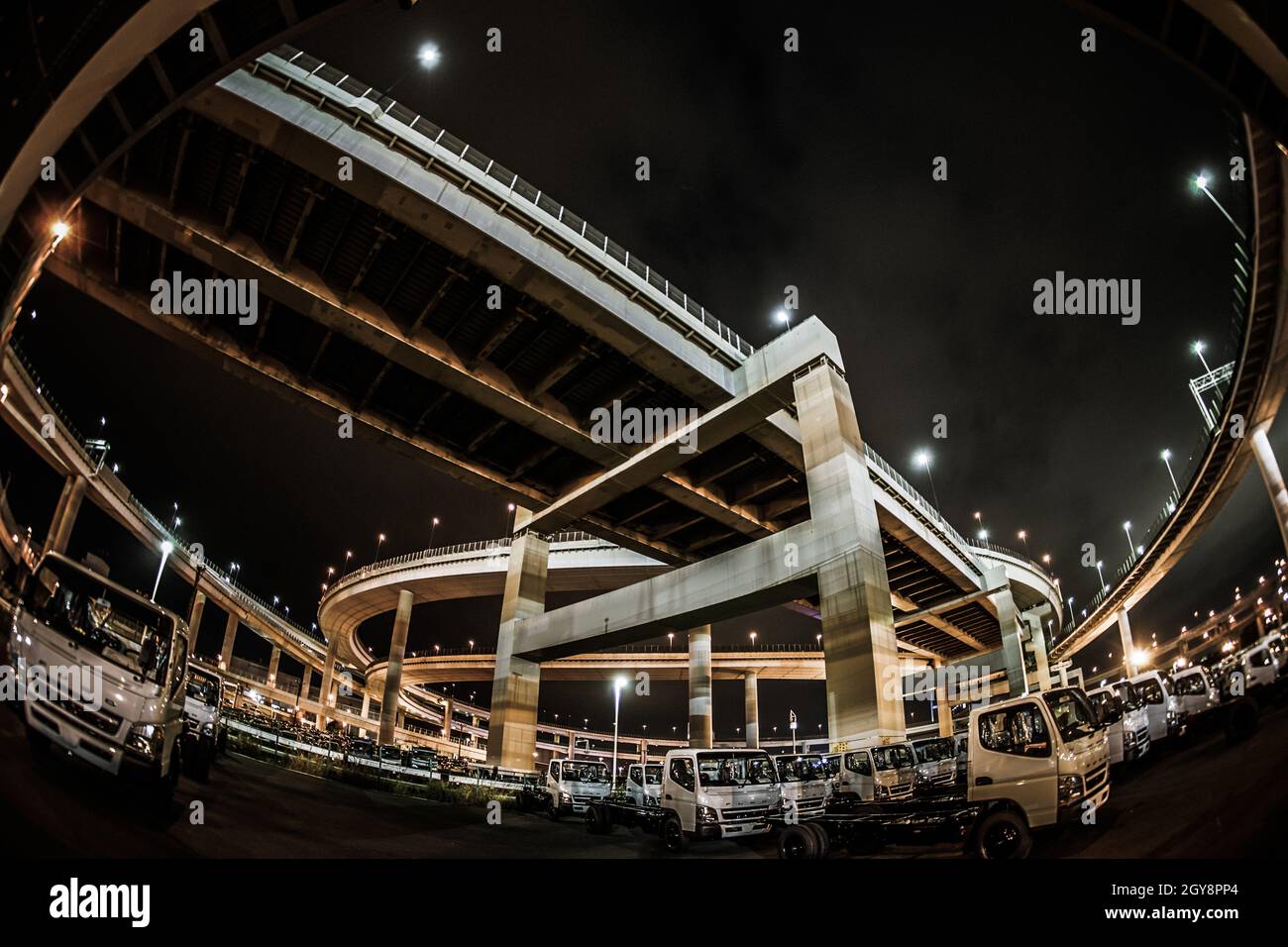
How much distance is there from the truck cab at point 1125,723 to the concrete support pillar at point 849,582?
242 inches

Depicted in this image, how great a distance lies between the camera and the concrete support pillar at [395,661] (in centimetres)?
6109

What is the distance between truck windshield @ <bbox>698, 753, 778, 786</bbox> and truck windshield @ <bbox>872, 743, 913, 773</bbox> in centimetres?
361

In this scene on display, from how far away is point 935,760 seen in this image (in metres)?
16.3

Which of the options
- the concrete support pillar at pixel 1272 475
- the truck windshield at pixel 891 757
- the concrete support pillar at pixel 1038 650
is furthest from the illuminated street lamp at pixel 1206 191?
the concrete support pillar at pixel 1038 650

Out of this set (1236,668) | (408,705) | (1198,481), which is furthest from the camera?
(408,705)

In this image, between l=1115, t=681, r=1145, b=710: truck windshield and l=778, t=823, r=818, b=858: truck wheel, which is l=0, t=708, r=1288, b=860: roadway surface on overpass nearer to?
l=1115, t=681, r=1145, b=710: truck windshield

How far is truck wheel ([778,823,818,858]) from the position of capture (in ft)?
29.9

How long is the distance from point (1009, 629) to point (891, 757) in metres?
42.4

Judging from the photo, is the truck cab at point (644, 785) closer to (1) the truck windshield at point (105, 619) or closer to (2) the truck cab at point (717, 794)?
(2) the truck cab at point (717, 794)

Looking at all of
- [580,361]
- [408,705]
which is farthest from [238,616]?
[580,361]

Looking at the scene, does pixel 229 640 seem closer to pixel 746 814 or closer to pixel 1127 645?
pixel 746 814
